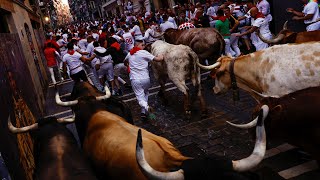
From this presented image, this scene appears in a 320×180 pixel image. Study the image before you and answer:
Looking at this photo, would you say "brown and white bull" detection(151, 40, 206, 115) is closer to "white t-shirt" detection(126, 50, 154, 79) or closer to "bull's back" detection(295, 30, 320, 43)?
"white t-shirt" detection(126, 50, 154, 79)

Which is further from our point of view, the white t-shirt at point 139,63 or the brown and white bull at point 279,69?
the white t-shirt at point 139,63

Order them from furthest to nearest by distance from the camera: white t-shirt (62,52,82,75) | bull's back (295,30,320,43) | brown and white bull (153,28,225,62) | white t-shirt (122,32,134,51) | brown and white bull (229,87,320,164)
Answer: white t-shirt (122,32,134,51) → white t-shirt (62,52,82,75) → brown and white bull (153,28,225,62) → bull's back (295,30,320,43) → brown and white bull (229,87,320,164)

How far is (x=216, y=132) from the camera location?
6785 millimetres

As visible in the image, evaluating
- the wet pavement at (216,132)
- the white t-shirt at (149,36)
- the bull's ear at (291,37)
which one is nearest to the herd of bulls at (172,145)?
the wet pavement at (216,132)

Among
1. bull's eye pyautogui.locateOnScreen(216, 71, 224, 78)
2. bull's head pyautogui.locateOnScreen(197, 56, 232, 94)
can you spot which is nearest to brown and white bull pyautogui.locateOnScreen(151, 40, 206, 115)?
bull's head pyautogui.locateOnScreen(197, 56, 232, 94)

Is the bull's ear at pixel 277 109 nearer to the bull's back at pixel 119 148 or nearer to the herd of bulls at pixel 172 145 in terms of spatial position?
the herd of bulls at pixel 172 145

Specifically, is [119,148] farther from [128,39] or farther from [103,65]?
[128,39]

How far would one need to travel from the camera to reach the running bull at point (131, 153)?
284cm

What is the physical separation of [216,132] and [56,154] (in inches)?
146

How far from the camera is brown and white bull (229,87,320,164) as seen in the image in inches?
146

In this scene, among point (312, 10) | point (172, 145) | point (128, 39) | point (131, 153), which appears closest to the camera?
point (131, 153)

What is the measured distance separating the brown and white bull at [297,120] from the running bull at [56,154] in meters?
1.97

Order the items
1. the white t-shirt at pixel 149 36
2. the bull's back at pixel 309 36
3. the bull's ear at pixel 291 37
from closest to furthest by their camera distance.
A: the bull's back at pixel 309 36 → the bull's ear at pixel 291 37 → the white t-shirt at pixel 149 36

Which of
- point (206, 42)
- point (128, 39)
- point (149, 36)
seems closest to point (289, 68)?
point (206, 42)
